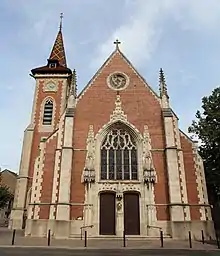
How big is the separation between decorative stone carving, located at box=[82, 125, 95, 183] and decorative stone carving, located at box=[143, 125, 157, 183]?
3.68 metres

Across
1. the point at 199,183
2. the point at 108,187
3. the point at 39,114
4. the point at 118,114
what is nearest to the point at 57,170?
the point at 108,187

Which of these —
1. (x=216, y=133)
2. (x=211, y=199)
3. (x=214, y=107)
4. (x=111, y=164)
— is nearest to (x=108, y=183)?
(x=111, y=164)

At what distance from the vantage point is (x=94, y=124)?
2066cm

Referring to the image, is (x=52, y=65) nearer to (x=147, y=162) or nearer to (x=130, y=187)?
(x=147, y=162)

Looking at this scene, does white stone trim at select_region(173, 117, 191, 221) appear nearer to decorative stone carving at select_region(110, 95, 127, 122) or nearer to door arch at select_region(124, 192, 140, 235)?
door arch at select_region(124, 192, 140, 235)

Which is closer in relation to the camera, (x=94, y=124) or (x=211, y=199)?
(x=94, y=124)

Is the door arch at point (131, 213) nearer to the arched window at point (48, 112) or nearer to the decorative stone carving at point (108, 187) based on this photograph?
the decorative stone carving at point (108, 187)

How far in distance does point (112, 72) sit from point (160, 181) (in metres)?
9.89

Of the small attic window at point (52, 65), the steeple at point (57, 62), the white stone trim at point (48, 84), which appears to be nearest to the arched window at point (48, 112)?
the white stone trim at point (48, 84)

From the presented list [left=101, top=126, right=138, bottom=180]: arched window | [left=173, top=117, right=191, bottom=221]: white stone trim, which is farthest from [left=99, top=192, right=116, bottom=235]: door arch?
[left=173, top=117, right=191, bottom=221]: white stone trim

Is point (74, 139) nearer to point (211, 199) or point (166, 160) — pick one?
point (166, 160)

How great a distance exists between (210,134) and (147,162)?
5.96 metres

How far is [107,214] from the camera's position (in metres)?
18.5

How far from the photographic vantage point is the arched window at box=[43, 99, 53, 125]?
28.5 metres
